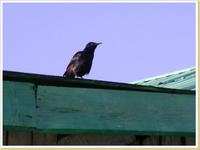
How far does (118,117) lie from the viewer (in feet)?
13.5

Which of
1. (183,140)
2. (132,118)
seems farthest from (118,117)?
(183,140)

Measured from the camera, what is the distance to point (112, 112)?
415cm

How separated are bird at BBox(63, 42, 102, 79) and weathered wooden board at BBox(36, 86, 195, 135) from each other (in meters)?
3.03

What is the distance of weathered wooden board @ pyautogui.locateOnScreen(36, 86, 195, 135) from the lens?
390 cm

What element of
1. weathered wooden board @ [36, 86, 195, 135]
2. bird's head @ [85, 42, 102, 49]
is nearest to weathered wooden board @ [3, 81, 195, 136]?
weathered wooden board @ [36, 86, 195, 135]

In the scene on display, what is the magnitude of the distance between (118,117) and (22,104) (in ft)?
2.53

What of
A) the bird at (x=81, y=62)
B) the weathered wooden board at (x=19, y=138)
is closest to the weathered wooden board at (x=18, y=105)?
the weathered wooden board at (x=19, y=138)

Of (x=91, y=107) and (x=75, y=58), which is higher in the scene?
(x=75, y=58)

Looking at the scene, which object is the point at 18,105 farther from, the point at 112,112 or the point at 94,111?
the point at 112,112

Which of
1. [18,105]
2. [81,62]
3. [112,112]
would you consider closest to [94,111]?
[112,112]

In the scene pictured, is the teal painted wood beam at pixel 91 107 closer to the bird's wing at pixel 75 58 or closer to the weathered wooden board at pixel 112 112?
the weathered wooden board at pixel 112 112

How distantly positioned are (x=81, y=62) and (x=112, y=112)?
3.56 metres

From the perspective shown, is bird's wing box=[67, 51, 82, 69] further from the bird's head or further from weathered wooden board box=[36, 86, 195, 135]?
weathered wooden board box=[36, 86, 195, 135]

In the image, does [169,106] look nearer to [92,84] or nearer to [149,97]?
[149,97]
